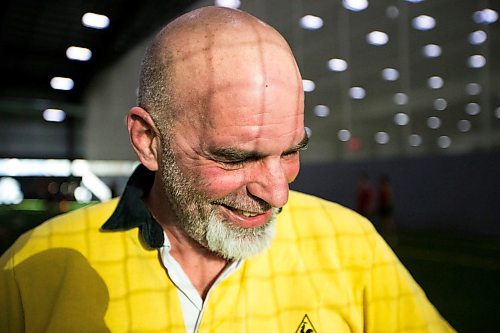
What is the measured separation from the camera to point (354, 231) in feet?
3.83

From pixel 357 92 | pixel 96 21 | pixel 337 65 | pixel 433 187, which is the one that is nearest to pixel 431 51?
pixel 357 92

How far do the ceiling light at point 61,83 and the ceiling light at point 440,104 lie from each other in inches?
382

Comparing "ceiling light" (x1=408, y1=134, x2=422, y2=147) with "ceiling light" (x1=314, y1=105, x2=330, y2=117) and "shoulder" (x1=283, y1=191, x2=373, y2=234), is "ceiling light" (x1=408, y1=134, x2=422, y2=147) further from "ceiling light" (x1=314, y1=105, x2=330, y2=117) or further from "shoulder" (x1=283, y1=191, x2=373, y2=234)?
"shoulder" (x1=283, y1=191, x2=373, y2=234)

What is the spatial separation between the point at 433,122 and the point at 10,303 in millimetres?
8887

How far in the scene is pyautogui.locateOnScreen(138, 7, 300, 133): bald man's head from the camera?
35.0 inches

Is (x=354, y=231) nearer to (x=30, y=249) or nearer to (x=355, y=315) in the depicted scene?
(x=355, y=315)

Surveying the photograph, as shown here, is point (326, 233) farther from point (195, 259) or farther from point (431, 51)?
point (431, 51)

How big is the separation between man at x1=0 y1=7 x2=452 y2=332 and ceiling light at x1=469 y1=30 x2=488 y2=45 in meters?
8.00

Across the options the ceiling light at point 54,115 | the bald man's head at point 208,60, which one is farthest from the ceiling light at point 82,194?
the bald man's head at point 208,60

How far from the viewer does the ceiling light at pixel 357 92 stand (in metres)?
9.70

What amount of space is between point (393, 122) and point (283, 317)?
29.4 feet

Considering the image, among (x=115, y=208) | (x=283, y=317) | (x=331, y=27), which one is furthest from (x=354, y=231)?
(x=331, y=27)

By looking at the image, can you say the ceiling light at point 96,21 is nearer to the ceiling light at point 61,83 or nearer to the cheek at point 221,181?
the cheek at point 221,181

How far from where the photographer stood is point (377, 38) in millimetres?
9062
